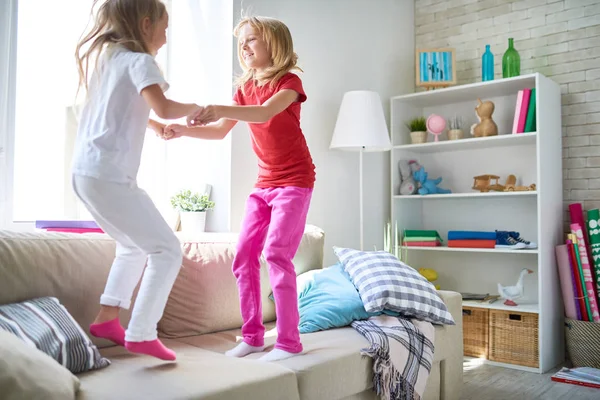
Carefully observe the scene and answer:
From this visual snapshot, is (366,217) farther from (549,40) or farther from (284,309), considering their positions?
(284,309)

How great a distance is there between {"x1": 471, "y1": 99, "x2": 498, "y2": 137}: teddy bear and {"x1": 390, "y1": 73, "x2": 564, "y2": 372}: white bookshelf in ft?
0.19

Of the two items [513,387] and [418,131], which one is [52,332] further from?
[418,131]

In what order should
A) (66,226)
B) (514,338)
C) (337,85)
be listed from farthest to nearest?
(337,85)
(514,338)
(66,226)

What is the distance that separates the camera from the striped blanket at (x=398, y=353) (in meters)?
1.98

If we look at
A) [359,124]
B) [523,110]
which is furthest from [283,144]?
[523,110]

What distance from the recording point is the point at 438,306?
7.67ft

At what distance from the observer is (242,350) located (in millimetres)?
1867

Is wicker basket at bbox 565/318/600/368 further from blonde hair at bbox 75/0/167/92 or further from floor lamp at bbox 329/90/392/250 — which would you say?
blonde hair at bbox 75/0/167/92

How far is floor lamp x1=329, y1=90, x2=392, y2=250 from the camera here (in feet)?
10.7

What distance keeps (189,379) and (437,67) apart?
9.83 feet

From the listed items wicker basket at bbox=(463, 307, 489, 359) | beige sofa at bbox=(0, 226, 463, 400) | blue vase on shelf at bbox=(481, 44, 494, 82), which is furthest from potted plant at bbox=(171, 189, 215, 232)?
blue vase on shelf at bbox=(481, 44, 494, 82)

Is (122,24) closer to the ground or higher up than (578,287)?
higher up

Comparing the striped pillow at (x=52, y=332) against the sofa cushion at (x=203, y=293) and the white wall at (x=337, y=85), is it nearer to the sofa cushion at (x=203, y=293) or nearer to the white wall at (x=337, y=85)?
the sofa cushion at (x=203, y=293)

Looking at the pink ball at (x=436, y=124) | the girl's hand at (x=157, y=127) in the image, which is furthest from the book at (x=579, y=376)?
the girl's hand at (x=157, y=127)
